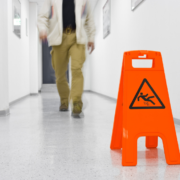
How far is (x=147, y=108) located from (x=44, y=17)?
5.54 feet

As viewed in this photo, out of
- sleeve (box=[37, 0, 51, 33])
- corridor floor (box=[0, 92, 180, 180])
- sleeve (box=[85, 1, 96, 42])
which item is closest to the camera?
corridor floor (box=[0, 92, 180, 180])

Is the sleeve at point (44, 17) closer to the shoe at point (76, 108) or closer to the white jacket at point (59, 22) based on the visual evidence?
the white jacket at point (59, 22)

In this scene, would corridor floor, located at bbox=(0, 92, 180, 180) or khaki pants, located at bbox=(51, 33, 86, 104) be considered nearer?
corridor floor, located at bbox=(0, 92, 180, 180)

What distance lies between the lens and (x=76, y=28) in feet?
7.03

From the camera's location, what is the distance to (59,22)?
7.04ft

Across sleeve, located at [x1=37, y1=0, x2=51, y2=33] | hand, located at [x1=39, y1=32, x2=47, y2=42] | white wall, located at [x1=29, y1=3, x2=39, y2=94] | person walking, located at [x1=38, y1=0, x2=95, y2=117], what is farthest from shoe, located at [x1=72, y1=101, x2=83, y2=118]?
white wall, located at [x1=29, y1=3, x2=39, y2=94]

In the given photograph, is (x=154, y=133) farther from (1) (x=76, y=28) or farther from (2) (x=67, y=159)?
(1) (x=76, y=28)

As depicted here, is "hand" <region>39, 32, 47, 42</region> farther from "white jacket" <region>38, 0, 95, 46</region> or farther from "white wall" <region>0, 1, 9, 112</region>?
"white wall" <region>0, 1, 9, 112</region>

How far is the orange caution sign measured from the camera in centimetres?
98

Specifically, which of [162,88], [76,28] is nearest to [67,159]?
[162,88]

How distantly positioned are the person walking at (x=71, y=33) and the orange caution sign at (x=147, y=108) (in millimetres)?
1126

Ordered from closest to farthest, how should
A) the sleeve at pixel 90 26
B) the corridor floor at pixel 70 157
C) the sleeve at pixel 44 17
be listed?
1. the corridor floor at pixel 70 157
2. the sleeve at pixel 44 17
3. the sleeve at pixel 90 26

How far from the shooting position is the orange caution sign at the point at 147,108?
98 cm

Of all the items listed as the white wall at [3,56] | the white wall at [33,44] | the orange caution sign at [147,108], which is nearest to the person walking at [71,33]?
the white wall at [3,56]
